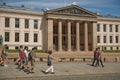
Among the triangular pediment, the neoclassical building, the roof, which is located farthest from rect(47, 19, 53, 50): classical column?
the roof

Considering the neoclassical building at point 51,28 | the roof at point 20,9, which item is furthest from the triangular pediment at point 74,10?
the roof at point 20,9

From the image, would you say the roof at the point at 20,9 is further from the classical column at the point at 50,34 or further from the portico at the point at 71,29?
the classical column at the point at 50,34

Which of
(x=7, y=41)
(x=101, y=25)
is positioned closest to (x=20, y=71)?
(x=7, y=41)

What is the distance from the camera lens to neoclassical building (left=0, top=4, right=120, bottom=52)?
5716 cm

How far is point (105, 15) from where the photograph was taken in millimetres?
72875

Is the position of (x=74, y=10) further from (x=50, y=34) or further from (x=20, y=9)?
(x=20, y=9)

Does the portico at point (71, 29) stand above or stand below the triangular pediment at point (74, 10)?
below

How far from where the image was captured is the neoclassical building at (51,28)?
2250 inches

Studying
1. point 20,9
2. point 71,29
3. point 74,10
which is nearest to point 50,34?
point 74,10

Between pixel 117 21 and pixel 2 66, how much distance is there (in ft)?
190

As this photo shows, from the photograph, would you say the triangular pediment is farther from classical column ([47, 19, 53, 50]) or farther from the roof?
the roof

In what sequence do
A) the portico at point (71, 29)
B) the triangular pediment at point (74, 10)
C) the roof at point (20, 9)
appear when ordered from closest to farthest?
the roof at point (20, 9)
the portico at point (71, 29)
the triangular pediment at point (74, 10)

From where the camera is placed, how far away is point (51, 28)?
5906cm

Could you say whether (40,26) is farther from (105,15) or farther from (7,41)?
(105,15)
